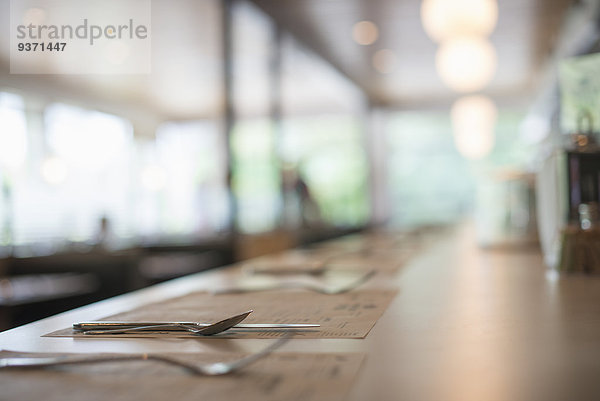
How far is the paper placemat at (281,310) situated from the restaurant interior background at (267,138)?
48cm

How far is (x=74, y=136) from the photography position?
9.05 m

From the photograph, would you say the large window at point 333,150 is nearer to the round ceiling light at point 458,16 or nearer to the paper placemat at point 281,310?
the round ceiling light at point 458,16

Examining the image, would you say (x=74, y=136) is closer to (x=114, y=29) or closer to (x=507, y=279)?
(x=114, y=29)

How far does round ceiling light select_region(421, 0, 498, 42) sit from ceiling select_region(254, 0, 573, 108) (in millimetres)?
2626

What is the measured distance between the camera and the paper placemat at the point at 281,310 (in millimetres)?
621

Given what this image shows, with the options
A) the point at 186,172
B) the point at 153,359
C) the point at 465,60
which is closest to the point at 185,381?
the point at 153,359

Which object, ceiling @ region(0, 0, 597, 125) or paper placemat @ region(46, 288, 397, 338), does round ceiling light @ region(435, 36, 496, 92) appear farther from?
paper placemat @ region(46, 288, 397, 338)

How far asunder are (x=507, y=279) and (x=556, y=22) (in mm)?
6942

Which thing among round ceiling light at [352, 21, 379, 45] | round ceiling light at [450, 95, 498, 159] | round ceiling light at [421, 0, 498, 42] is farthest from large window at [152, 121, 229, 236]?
round ceiling light at [421, 0, 498, 42]

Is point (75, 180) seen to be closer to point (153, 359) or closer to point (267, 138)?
point (267, 138)

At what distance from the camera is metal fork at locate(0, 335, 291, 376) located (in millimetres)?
448

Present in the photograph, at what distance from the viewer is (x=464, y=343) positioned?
0.56 metres

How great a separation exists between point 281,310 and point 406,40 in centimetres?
710

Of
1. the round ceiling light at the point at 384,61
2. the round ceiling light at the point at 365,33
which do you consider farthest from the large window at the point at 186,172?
the round ceiling light at the point at 365,33
